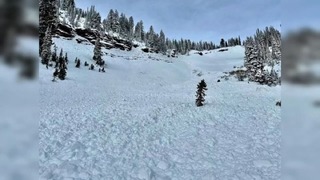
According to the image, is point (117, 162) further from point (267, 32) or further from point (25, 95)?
point (267, 32)

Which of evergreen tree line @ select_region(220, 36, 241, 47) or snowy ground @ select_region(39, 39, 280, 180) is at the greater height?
evergreen tree line @ select_region(220, 36, 241, 47)

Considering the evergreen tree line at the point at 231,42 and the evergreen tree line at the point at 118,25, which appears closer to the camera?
the evergreen tree line at the point at 118,25

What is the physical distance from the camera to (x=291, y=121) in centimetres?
309

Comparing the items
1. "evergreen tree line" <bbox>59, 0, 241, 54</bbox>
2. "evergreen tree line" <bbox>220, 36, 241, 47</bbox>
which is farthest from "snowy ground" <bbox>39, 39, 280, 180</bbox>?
"evergreen tree line" <bbox>220, 36, 241, 47</bbox>

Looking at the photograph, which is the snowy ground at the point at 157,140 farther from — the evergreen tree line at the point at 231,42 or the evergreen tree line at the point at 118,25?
the evergreen tree line at the point at 231,42

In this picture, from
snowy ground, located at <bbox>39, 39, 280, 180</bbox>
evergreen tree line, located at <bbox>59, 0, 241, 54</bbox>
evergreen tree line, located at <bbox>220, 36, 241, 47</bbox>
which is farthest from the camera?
evergreen tree line, located at <bbox>220, 36, 241, 47</bbox>

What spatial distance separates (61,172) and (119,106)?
30.8 ft

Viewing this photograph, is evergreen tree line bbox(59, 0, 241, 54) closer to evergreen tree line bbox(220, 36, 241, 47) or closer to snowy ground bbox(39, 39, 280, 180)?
evergreen tree line bbox(220, 36, 241, 47)

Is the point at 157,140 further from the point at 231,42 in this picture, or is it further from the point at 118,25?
the point at 231,42

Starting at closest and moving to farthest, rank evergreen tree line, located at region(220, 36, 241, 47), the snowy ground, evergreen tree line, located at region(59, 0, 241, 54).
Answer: the snowy ground, evergreen tree line, located at region(59, 0, 241, 54), evergreen tree line, located at region(220, 36, 241, 47)

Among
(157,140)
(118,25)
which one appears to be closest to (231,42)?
(118,25)

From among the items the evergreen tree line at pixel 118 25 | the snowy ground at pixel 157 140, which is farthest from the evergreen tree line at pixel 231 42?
the snowy ground at pixel 157 140

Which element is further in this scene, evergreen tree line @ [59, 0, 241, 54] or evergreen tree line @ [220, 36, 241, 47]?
evergreen tree line @ [220, 36, 241, 47]

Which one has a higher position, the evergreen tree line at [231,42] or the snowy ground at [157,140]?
the evergreen tree line at [231,42]
